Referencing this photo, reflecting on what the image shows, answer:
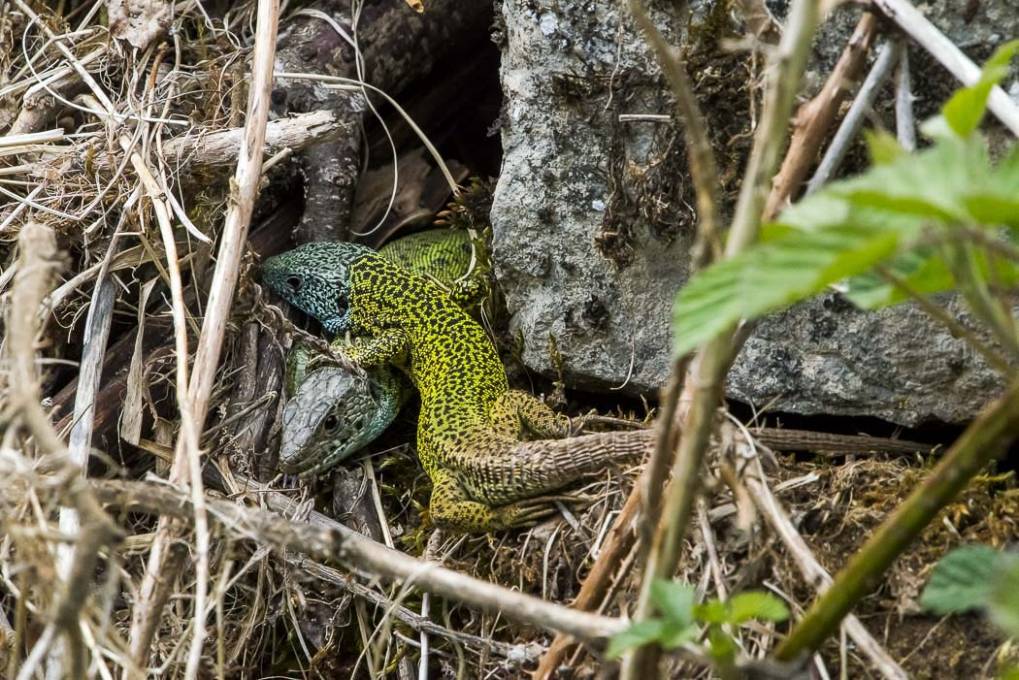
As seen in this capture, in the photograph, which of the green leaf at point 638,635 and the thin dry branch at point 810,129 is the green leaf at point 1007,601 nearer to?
the green leaf at point 638,635

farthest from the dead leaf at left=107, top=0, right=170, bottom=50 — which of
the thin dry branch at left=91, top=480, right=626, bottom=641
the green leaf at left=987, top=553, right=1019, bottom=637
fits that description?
the green leaf at left=987, top=553, right=1019, bottom=637

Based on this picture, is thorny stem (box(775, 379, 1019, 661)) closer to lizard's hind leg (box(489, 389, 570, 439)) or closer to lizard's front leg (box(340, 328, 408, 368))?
lizard's hind leg (box(489, 389, 570, 439))

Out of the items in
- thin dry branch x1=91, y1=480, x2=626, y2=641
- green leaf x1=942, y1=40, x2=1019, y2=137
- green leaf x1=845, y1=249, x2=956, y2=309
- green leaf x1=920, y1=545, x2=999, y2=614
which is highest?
green leaf x1=942, y1=40, x2=1019, y2=137

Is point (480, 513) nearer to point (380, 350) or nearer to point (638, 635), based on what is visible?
point (380, 350)

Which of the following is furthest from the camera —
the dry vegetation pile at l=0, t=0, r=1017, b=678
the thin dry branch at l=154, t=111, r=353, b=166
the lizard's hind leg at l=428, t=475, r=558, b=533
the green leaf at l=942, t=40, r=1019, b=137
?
the thin dry branch at l=154, t=111, r=353, b=166

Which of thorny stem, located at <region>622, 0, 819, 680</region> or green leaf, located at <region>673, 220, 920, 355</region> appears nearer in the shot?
green leaf, located at <region>673, 220, 920, 355</region>

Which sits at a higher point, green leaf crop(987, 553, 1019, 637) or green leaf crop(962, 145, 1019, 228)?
green leaf crop(962, 145, 1019, 228)
